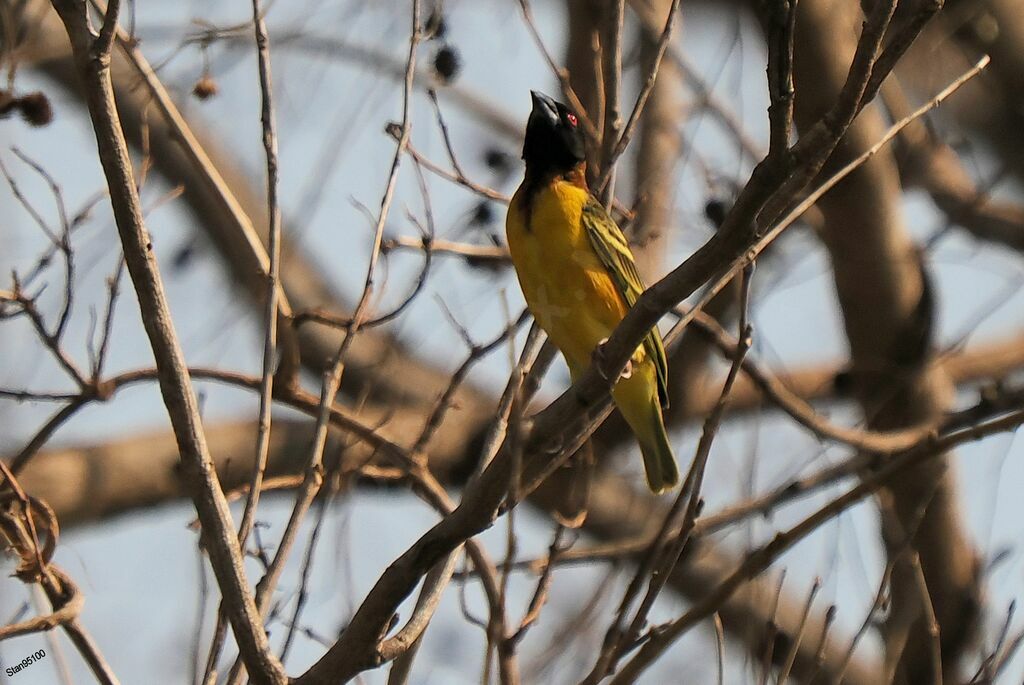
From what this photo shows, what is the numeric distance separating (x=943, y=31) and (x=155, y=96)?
4007 mm

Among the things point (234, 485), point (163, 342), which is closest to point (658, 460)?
point (163, 342)

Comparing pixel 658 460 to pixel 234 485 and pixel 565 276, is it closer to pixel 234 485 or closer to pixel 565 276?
pixel 565 276

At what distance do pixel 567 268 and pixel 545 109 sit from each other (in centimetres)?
75

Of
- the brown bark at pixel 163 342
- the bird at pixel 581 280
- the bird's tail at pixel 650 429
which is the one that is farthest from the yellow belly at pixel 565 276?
the brown bark at pixel 163 342

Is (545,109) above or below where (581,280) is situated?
above

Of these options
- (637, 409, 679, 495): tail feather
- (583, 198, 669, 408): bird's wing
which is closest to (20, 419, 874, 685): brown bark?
(637, 409, 679, 495): tail feather

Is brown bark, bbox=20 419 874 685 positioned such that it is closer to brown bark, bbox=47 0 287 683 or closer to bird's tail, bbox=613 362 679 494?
bird's tail, bbox=613 362 679 494

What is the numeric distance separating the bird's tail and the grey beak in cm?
93

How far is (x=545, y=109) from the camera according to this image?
4305mm

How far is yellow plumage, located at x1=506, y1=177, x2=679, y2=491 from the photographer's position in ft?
12.5

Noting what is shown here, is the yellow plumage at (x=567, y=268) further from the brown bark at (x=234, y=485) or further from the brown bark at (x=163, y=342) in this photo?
the brown bark at (x=234, y=485)

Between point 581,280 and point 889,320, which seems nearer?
point 581,280

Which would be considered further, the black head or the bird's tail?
the black head

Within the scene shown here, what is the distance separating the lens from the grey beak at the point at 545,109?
14.1 ft
